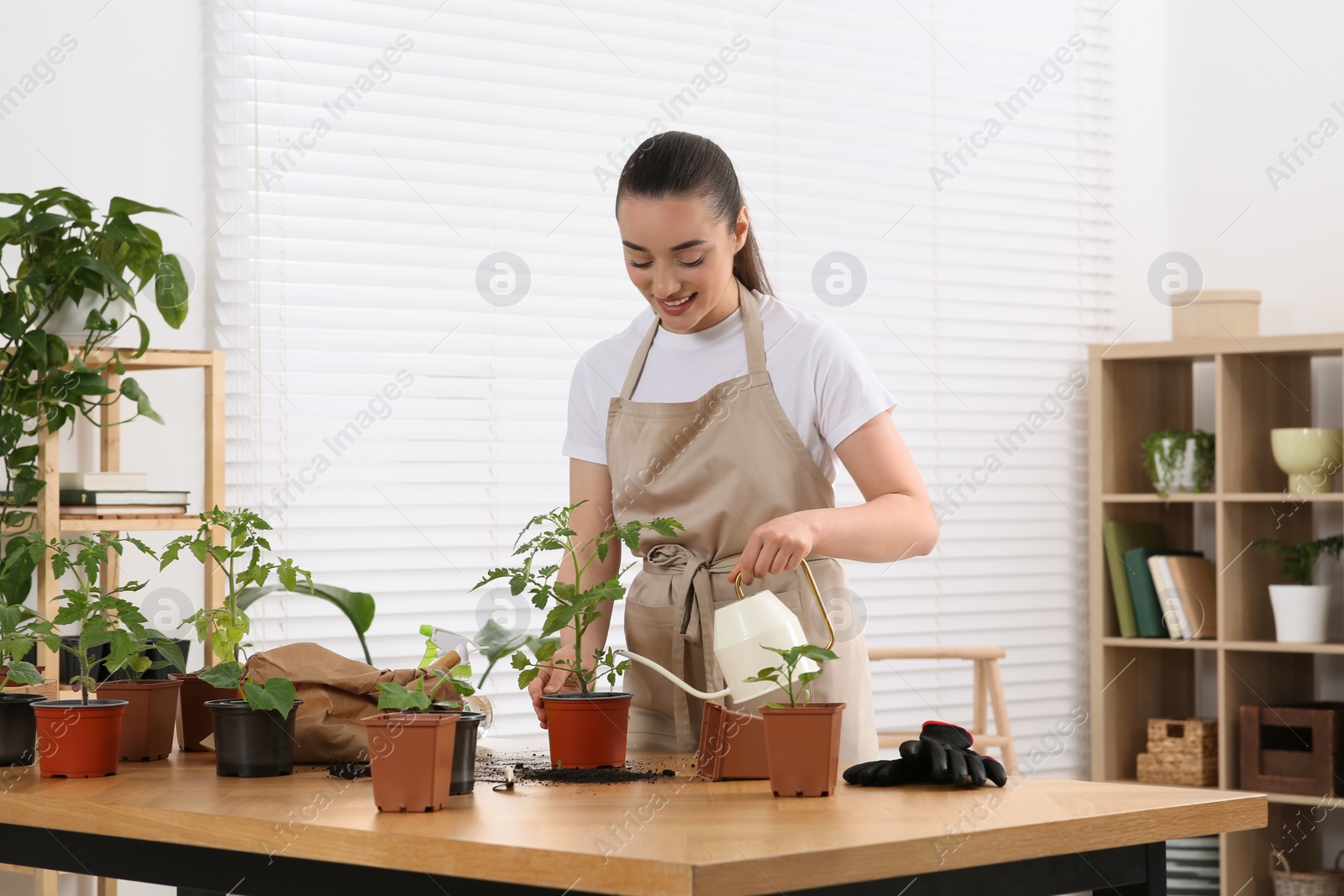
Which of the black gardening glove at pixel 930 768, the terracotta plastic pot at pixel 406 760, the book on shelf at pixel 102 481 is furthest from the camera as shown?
the book on shelf at pixel 102 481

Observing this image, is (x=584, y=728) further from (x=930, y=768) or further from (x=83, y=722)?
(x=83, y=722)

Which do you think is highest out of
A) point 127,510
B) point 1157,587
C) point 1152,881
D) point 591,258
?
point 591,258

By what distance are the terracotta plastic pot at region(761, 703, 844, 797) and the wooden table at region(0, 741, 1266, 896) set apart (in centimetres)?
2

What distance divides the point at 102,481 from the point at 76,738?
52.2 inches

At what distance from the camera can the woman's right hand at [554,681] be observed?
1738mm

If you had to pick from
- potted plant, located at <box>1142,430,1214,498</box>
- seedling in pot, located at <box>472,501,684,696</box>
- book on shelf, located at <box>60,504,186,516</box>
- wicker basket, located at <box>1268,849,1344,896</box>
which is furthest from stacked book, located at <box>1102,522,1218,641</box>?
seedling in pot, located at <box>472,501,684,696</box>

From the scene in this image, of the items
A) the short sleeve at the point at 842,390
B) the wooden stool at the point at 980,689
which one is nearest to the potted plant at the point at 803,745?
the short sleeve at the point at 842,390

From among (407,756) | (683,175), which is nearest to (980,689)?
(683,175)

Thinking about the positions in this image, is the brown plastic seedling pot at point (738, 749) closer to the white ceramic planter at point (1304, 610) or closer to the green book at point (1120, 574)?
the white ceramic planter at point (1304, 610)

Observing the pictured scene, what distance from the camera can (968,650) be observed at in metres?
3.85

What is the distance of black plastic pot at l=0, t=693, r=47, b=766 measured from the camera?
1602 millimetres

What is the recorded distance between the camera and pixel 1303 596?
148 inches

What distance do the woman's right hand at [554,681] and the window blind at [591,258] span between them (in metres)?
1.16

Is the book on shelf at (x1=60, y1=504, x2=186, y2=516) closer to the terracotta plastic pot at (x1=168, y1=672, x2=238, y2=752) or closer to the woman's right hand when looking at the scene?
the terracotta plastic pot at (x1=168, y1=672, x2=238, y2=752)
